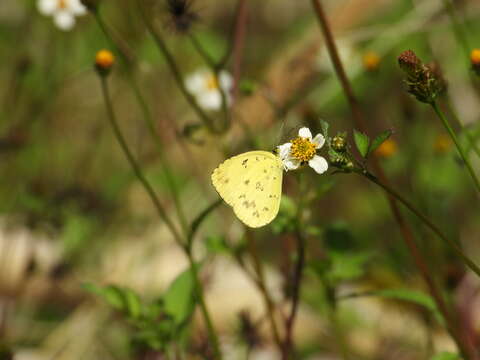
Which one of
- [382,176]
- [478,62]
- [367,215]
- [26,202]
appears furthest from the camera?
[367,215]

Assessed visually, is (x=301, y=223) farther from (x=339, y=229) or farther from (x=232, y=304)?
(x=232, y=304)

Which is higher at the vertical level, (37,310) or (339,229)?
(37,310)

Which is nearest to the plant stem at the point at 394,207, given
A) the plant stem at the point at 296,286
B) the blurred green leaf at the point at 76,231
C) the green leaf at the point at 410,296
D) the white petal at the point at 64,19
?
the green leaf at the point at 410,296

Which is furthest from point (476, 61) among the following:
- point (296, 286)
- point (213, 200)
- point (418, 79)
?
point (213, 200)

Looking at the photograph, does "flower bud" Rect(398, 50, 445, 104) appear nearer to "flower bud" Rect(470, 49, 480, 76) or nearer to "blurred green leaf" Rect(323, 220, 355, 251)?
"flower bud" Rect(470, 49, 480, 76)

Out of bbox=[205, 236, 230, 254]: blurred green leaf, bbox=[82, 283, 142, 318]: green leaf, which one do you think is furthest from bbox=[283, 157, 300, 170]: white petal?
bbox=[82, 283, 142, 318]: green leaf

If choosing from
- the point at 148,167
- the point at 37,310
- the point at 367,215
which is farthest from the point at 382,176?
the point at 148,167

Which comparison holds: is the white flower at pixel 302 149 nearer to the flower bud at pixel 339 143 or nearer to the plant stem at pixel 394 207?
the flower bud at pixel 339 143

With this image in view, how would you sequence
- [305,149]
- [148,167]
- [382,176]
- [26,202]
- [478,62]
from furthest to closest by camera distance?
[148,167], [26,202], [382,176], [478,62], [305,149]
